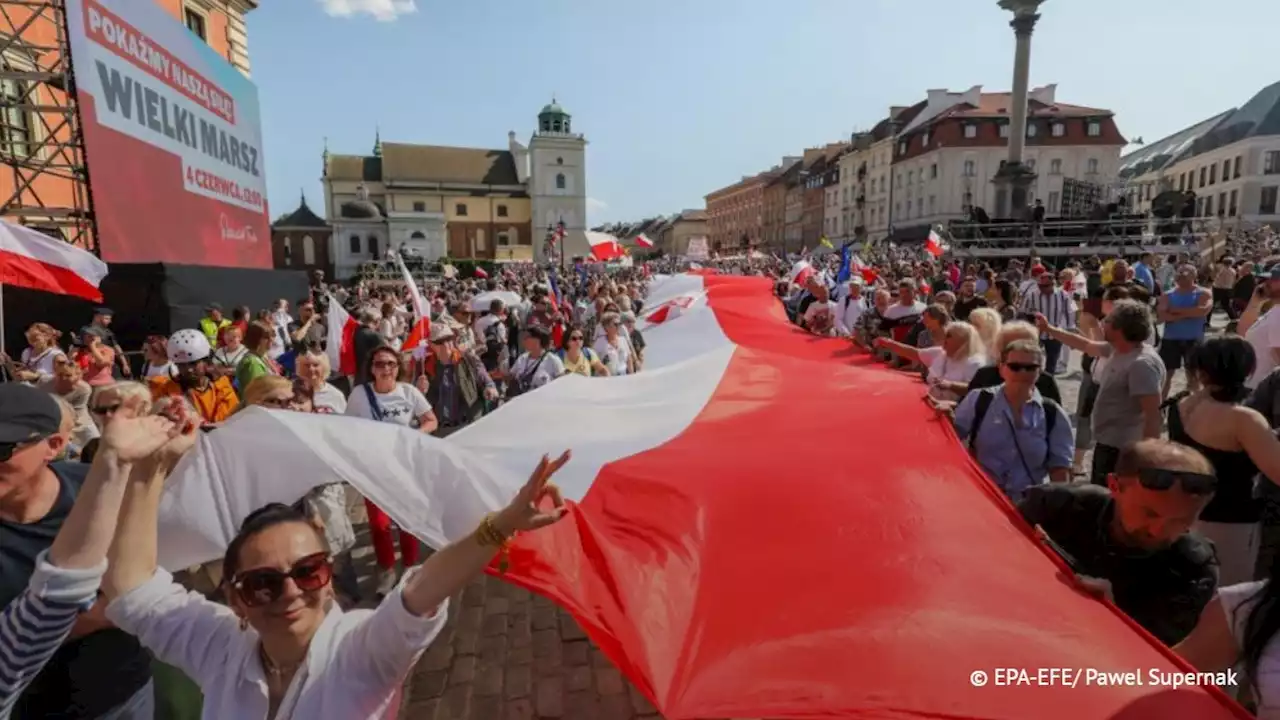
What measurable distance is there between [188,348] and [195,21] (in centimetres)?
2092

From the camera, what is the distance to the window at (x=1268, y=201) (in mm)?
50781

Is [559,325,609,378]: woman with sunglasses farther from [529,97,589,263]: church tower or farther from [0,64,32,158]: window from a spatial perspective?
[529,97,589,263]: church tower

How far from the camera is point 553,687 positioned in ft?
12.9

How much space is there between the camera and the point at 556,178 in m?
78.6

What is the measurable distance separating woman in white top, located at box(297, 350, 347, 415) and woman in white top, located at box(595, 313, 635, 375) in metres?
3.44

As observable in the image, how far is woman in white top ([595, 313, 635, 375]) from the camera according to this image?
789 centimetres

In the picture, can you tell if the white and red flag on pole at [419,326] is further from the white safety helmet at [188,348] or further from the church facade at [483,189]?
the church facade at [483,189]

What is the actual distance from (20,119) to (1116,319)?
734 inches

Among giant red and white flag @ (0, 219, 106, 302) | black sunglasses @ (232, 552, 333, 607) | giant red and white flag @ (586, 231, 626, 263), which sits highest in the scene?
giant red and white flag @ (586, 231, 626, 263)

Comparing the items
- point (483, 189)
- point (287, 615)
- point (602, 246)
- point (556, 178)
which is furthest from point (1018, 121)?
point (483, 189)

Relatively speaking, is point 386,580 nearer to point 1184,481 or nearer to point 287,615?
point 287,615

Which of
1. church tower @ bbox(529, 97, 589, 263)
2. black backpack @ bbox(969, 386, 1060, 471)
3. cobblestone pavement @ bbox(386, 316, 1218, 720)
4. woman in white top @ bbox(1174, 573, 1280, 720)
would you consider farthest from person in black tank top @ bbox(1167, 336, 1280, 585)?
church tower @ bbox(529, 97, 589, 263)

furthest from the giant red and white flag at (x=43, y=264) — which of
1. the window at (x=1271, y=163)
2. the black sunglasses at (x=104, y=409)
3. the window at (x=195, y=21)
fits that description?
the window at (x=1271, y=163)

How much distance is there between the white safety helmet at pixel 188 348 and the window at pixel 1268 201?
69583 millimetres
